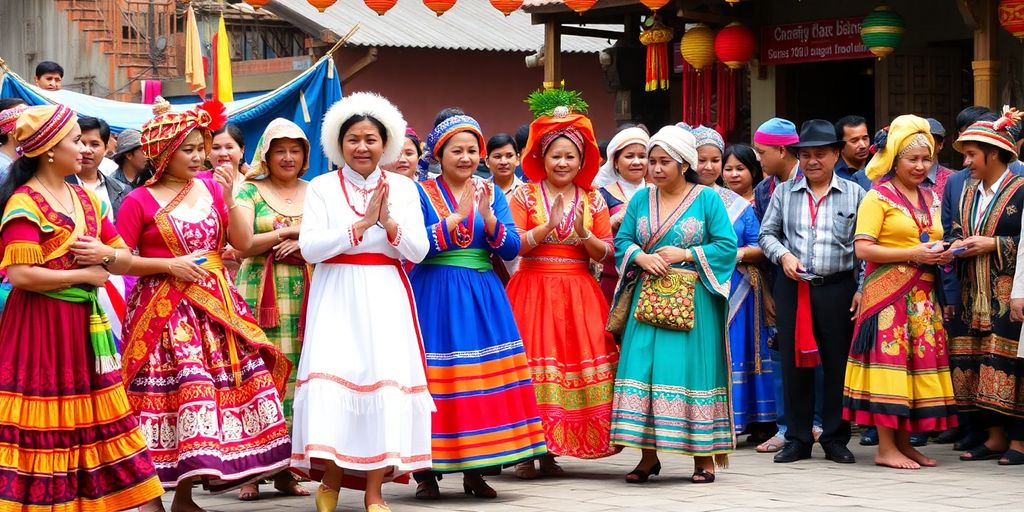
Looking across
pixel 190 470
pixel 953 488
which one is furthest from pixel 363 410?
pixel 953 488

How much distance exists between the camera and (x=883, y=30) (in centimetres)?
1279

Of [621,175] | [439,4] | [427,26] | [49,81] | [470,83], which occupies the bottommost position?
[621,175]

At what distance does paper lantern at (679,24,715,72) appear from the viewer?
47.0ft

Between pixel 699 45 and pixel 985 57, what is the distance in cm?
366

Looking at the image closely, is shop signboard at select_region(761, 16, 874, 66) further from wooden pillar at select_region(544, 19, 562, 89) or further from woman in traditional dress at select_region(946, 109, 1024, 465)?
woman in traditional dress at select_region(946, 109, 1024, 465)

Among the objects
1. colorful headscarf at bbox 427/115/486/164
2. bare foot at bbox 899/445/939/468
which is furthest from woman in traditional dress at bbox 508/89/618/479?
bare foot at bbox 899/445/939/468

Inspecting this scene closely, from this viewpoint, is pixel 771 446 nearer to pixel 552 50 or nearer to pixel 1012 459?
pixel 1012 459

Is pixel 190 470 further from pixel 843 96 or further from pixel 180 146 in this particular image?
pixel 843 96

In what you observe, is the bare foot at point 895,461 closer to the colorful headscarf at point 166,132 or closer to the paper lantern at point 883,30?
→ the colorful headscarf at point 166,132

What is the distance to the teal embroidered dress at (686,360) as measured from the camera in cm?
717

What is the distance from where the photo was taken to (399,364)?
6281mm

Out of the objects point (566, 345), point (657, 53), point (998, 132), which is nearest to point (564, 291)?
point (566, 345)

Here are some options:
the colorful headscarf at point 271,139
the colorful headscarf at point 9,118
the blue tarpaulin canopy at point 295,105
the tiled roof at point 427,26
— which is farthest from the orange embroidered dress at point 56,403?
the tiled roof at point 427,26

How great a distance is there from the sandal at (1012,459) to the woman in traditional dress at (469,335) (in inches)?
106
